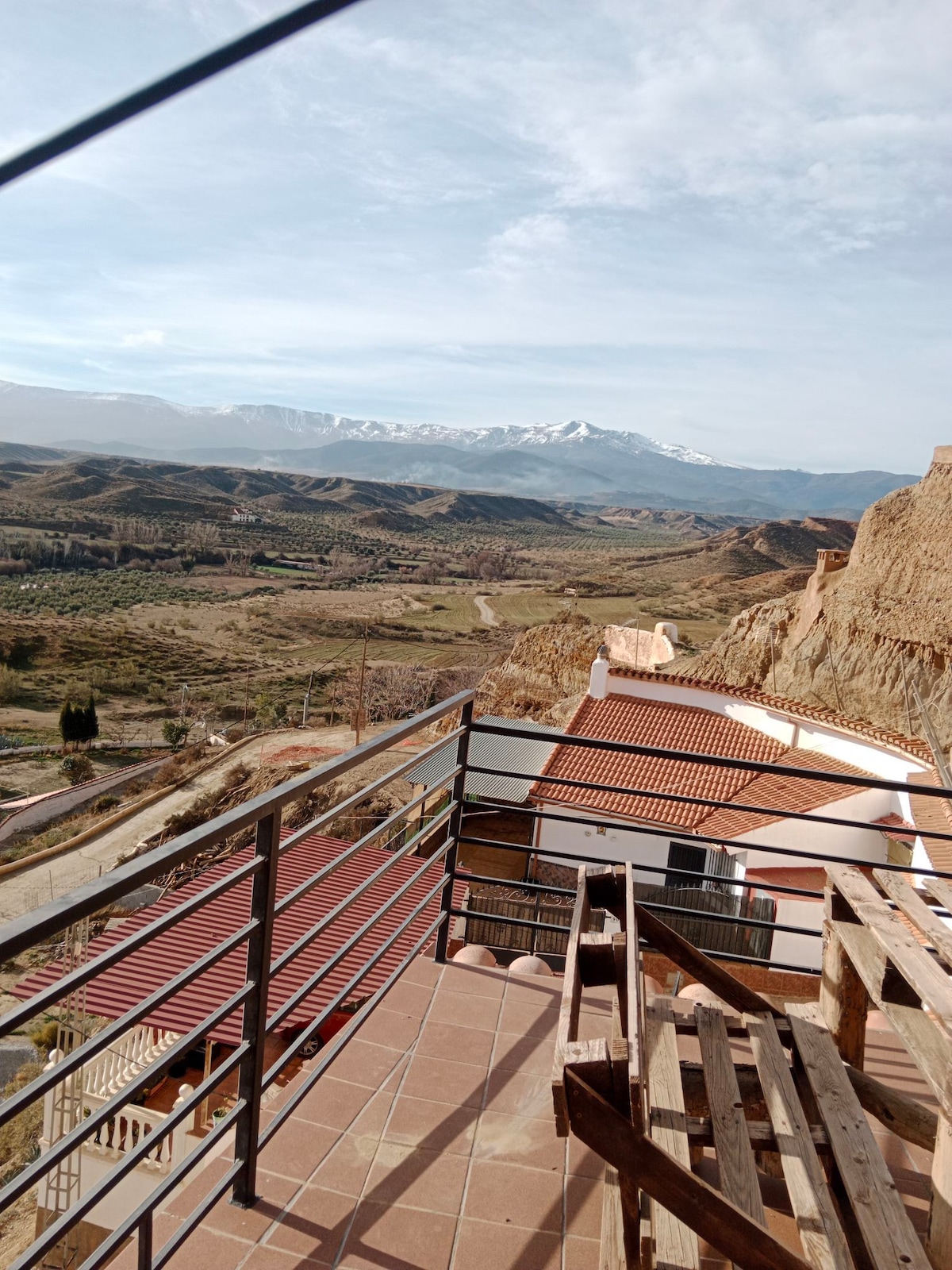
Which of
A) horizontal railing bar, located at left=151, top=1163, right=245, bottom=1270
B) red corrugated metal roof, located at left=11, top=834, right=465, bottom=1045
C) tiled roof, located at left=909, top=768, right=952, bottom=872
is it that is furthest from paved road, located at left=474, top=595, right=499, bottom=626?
horizontal railing bar, located at left=151, top=1163, right=245, bottom=1270

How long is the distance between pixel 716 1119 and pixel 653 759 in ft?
48.9

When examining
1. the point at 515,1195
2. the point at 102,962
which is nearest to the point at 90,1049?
the point at 102,962

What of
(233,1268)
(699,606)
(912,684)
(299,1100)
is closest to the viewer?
(233,1268)

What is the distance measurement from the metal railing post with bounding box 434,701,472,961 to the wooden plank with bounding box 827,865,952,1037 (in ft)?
4.21

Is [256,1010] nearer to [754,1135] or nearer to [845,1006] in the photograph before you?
[754,1135]

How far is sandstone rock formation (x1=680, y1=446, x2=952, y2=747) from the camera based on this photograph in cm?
2041

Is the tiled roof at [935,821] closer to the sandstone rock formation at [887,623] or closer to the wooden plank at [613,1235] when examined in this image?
the sandstone rock formation at [887,623]

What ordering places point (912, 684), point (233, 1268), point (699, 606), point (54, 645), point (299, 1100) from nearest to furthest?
point (233, 1268), point (299, 1100), point (912, 684), point (54, 645), point (699, 606)

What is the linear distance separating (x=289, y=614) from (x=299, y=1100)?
62847mm

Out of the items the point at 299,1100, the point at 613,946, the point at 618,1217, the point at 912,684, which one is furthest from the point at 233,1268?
the point at 912,684

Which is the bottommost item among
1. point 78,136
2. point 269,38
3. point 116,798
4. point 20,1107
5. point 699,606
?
point 116,798

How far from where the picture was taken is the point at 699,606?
60625mm

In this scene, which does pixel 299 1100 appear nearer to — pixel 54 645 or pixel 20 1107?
pixel 20 1107

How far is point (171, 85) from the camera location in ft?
6.22
